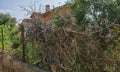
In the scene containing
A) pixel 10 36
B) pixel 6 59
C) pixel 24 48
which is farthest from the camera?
pixel 10 36

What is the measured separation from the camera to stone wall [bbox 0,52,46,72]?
724 centimetres

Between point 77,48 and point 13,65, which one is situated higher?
point 77,48

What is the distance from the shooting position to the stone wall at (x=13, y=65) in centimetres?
724

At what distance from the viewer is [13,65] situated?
304 inches

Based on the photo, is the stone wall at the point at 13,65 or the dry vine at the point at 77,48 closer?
the dry vine at the point at 77,48

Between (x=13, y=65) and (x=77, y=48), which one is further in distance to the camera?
(x=13, y=65)

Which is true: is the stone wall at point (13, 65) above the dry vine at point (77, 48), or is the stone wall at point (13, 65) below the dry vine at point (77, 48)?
below

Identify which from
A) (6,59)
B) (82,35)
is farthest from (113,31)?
(6,59)

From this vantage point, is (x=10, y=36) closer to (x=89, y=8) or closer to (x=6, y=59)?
(x=6, y=59)

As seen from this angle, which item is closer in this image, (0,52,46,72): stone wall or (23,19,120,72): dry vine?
(23,19,120,72): dry vine

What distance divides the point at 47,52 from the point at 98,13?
4.04m

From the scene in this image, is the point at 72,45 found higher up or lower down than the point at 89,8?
lower down

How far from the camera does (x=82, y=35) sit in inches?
237

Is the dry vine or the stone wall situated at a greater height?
the dry vine
